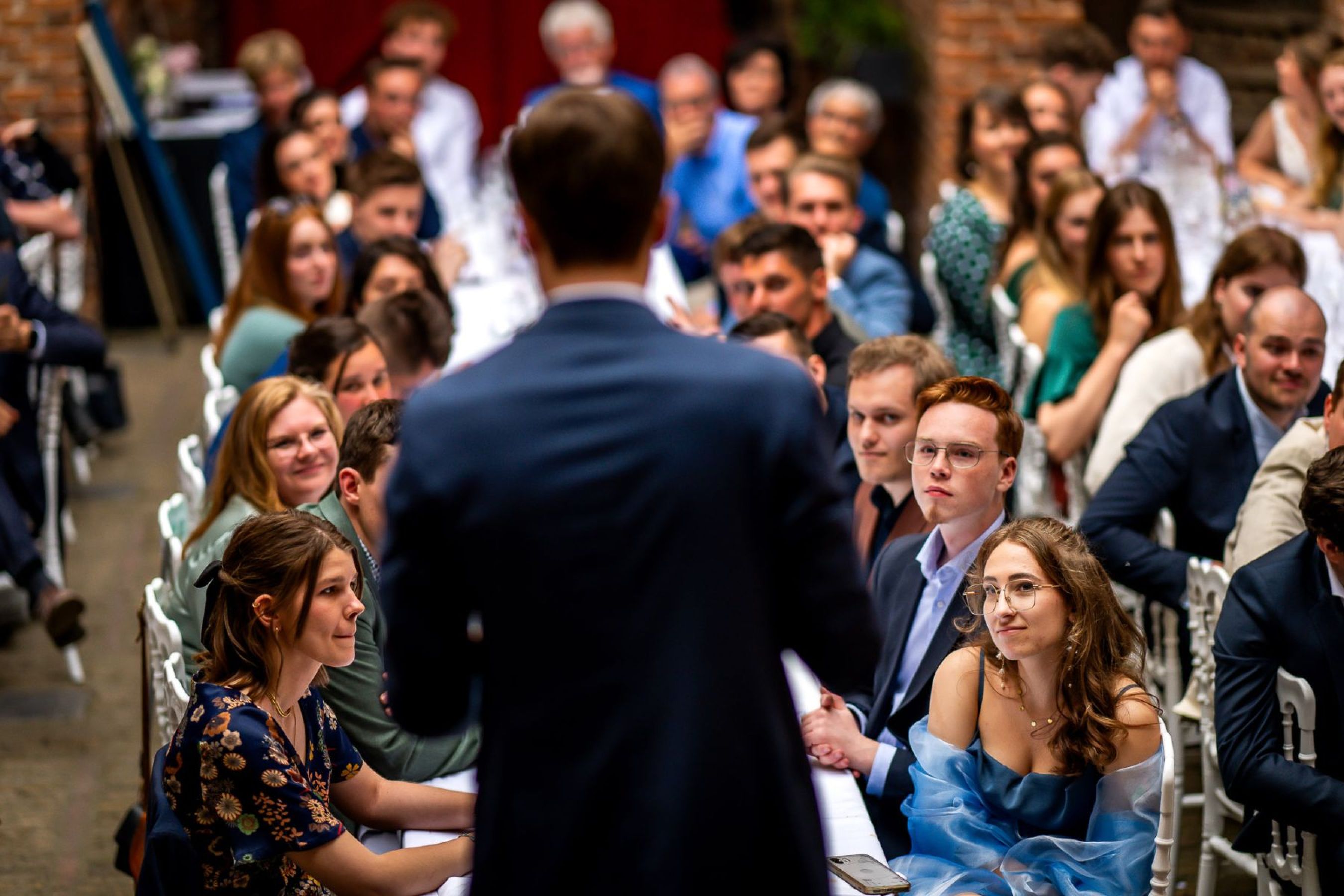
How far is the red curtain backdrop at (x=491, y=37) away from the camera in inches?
358

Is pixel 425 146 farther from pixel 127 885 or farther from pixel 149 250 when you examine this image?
pixel 127 885

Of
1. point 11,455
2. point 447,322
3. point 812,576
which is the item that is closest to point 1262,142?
point 447,322

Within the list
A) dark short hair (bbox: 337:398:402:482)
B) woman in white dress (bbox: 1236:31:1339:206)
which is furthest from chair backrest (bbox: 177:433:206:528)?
woman in white dress (bbox: 1236:31:1339:206)

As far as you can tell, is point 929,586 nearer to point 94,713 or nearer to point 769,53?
point 94,713

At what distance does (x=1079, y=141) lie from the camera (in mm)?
5387

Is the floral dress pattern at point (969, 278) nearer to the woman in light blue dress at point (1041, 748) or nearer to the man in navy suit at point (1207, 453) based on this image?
the man in navy suit at point (1207, 453)

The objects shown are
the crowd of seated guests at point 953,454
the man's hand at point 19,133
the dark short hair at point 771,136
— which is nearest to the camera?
the crowd of seated guests at point 953,454

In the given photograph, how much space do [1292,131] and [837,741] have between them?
408cm

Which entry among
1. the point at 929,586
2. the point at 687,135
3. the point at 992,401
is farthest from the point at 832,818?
the point at 687,135

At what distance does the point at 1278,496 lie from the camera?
9.88 feet

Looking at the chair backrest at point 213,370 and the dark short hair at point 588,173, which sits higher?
the dark short hair at point 588,173

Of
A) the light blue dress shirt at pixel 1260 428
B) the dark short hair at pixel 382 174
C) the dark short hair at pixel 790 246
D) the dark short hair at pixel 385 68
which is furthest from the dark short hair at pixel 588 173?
the dark short hair at pixel 385 68

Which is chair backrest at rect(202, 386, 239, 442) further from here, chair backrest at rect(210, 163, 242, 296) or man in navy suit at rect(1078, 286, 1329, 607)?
chair backrest at rect(210, 163, 242, 296)

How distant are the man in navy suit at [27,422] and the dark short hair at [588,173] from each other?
309 cm
